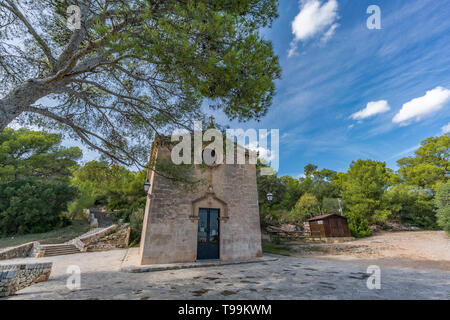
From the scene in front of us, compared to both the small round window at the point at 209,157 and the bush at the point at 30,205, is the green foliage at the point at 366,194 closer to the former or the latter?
the small round window at the point at 209,157

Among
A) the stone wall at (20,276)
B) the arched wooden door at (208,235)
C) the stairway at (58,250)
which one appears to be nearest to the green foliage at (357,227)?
the arched wooden door at (208,235)

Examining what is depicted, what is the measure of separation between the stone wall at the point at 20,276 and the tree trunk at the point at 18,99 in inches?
123

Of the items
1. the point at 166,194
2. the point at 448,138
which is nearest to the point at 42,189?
the point at 166,194

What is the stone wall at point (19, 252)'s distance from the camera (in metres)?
10.2

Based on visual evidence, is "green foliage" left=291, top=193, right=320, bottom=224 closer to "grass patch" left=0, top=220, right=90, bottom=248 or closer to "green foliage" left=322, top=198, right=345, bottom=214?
"green foliage" left=322, top=198, right=345, bottom=214

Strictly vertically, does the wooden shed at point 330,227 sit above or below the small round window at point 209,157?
below

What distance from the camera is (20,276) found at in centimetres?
461

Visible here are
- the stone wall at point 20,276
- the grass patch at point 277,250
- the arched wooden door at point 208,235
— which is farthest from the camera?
the grass patch at point 277,250

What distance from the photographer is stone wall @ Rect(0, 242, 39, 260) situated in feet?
33.5

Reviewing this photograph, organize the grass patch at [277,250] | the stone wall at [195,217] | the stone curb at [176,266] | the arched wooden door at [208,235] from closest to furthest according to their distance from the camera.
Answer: the stone curb at [176,266] < the stone wall at [195,217] < the arched wooden door at [208,235] < the grass patch at [277,250]

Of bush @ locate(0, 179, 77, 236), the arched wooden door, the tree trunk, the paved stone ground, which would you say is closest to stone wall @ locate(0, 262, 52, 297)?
the paved stone ground

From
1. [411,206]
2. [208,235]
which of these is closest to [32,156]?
[208,235]

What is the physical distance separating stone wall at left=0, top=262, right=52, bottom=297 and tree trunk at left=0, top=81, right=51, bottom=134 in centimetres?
312
